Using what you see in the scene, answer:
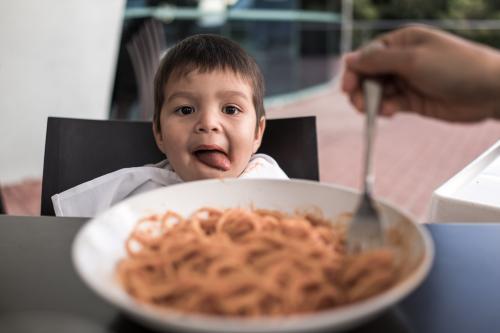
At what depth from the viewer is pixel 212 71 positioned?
1179 mm

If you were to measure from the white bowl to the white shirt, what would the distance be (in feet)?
1.68

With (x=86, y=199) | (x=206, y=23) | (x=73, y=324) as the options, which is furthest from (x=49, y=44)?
(x=73, y=324)

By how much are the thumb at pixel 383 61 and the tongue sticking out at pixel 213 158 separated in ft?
1.85

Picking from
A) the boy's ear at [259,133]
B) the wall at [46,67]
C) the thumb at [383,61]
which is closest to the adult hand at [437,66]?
the thumb at [383,61]

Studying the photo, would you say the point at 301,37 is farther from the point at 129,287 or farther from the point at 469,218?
the point at 129,287

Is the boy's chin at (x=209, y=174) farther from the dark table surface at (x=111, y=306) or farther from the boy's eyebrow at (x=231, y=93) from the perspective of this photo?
the dark table surface at (x=111, y=306)

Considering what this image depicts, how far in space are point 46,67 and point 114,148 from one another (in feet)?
7.84

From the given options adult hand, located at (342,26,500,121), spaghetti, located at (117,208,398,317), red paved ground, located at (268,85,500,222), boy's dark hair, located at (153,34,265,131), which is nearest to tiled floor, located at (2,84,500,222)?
red paved ground, located at (268,85,500,222)

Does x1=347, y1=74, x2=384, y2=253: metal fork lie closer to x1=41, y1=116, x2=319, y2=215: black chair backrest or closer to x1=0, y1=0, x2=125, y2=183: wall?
x1=41, y1=116, x2=319, y2=215: black chair backrest

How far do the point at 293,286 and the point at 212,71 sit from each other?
2.58 feet

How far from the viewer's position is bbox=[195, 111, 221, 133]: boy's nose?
110 cm

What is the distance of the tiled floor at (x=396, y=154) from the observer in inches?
129

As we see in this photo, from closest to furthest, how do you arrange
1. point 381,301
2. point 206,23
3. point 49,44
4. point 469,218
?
1. point 381,301
2. point 469,218
3. point 49,44
4. point 206,23

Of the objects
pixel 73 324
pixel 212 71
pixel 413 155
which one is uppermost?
pixel 212 71
